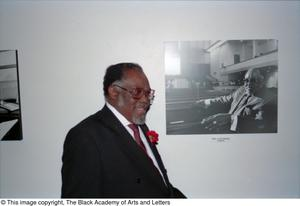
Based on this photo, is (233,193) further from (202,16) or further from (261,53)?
(202,16)

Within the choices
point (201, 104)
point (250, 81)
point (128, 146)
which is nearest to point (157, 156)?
point (128, 146)

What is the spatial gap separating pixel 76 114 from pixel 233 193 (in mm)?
1322

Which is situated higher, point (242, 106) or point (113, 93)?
point (113, 93)

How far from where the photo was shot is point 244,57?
4.84 ft

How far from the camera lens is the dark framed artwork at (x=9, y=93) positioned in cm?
150

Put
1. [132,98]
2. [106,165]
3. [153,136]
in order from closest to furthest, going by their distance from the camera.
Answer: [106,165], [132,98], [153,136]

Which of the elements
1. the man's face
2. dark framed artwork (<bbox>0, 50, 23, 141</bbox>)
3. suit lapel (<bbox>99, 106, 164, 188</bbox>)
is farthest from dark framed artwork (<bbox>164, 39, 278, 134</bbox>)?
dark framed artwork (<bbox>0, 50, 23, 141</bbox>)

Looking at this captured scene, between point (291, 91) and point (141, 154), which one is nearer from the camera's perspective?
point (141, 154)

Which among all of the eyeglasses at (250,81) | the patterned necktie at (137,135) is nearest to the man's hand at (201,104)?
the eyeglasses at (250,81)

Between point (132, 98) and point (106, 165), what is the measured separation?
430mm

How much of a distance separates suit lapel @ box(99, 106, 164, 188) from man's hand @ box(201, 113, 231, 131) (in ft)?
1.83

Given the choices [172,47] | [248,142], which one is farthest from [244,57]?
[248,142]

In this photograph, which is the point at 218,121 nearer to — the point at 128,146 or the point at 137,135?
the point at 137,135

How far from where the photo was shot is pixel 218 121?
152 centimetres
